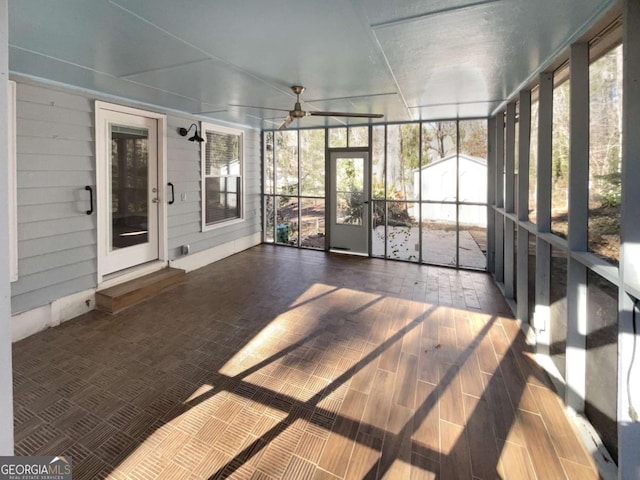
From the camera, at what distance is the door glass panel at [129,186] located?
13.6 ft

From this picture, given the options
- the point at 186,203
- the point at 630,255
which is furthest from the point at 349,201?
the point at 630,255

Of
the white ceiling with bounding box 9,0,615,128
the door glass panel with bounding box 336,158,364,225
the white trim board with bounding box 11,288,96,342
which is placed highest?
the white ceiling with bounding box 9,0,615,128

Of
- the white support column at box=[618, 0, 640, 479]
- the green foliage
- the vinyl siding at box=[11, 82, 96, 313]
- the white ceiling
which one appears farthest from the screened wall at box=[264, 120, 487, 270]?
the white support column at box=[618, 0, 640, 479]

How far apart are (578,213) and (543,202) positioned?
0.70 m

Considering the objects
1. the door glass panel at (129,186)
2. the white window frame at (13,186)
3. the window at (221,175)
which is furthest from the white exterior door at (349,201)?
the white window frame at (13,186)

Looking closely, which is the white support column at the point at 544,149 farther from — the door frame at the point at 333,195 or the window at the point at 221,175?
the window at the point at 221,175

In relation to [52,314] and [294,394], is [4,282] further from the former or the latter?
[52,314]

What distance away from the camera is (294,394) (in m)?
2.36

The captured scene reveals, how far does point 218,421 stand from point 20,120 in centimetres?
329

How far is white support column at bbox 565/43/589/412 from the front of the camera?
6.91ft

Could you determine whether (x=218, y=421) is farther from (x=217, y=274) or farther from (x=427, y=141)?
(x=427, y=141)

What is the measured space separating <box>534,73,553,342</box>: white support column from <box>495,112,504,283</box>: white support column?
1.89 metres

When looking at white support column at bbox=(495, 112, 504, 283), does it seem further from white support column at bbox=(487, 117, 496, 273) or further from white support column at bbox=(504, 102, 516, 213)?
white support column at bbox=(504, 102, 516, 213)

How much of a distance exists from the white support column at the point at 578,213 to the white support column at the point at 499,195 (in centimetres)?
258
